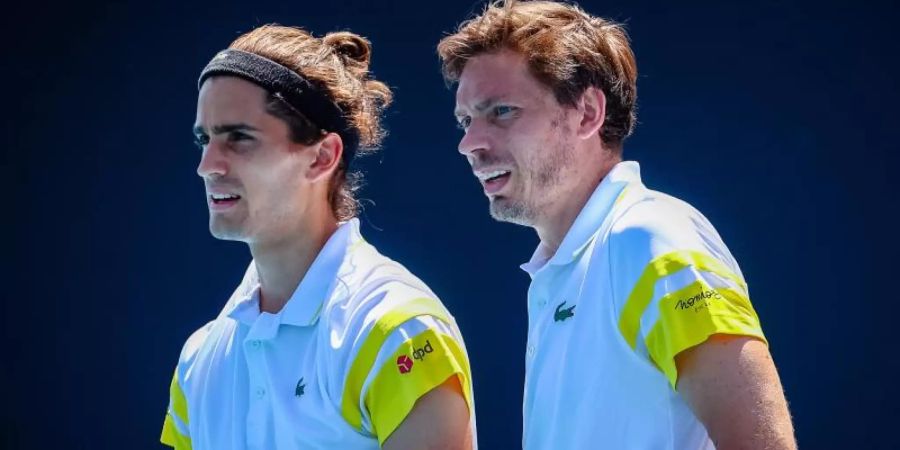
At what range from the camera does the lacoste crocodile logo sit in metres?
2.00

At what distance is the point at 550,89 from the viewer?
2.24 metres

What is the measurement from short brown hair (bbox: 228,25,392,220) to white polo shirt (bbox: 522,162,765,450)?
2.06 feet

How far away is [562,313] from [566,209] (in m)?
0.26

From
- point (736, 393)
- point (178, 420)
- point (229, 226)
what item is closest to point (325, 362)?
point (229, 226)

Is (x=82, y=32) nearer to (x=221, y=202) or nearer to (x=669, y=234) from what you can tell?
(x=221, y=202)

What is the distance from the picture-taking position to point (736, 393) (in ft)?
5.51

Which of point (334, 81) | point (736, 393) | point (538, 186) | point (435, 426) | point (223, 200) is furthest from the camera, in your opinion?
point (334, 81)

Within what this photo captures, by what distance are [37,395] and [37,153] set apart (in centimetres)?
88

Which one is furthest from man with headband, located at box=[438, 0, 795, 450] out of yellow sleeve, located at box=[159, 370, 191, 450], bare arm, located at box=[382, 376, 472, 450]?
yellow sleeve, located at box=[159, 370, 191, 450]

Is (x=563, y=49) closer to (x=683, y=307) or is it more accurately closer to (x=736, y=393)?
(x=683, y=307)

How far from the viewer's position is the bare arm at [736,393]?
1.66 metres

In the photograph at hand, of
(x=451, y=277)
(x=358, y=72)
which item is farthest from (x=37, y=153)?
(x=358, y=72)

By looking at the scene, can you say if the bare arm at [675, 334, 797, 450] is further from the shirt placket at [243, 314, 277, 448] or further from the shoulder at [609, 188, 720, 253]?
the shirt placket at [243, 314, 277, 448]

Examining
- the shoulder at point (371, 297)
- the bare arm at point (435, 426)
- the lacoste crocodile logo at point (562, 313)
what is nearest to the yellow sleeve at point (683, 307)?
the lacoste crocodile logo at point (562, 313)
